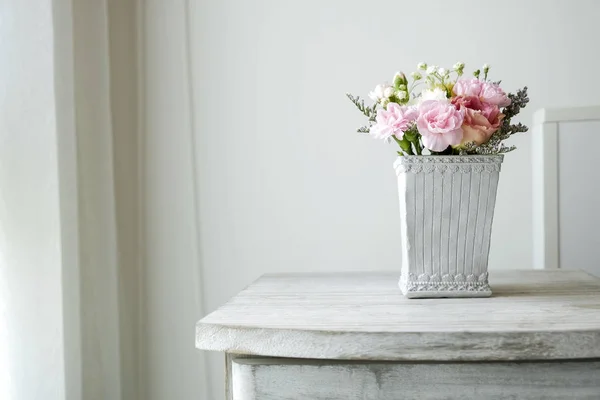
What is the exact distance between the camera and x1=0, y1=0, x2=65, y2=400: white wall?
1.11 meters

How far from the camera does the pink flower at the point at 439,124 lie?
2.81 feet

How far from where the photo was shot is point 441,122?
0.86 meters

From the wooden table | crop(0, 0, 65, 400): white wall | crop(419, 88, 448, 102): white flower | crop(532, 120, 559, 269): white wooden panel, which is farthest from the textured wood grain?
crop(532, 120, 559, 269): white wooden panel

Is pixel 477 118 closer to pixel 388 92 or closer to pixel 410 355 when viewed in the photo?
pixel 388 92

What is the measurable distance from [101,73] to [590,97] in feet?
3.50

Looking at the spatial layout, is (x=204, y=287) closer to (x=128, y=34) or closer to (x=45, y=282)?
(x=45, y=282)

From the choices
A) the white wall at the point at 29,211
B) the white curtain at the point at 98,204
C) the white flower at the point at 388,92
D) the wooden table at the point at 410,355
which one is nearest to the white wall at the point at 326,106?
the white curtain at the point at 98,204

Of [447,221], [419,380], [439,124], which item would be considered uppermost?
[439,124]

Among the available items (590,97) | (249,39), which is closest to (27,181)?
(249,39)

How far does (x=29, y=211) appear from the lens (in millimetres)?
1126

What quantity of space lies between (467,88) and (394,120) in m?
0.11

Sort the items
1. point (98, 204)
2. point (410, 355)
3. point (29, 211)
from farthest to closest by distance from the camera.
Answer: point (98, 204), point (29, 211), point (410, 355)

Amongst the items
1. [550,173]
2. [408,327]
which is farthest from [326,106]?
[408,327]

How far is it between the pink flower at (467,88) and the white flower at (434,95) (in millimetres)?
22
